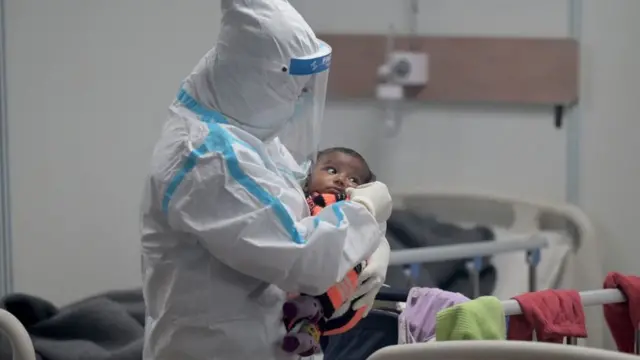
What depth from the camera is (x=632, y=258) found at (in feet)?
9.61

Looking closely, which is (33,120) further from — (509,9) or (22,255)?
(509,9)

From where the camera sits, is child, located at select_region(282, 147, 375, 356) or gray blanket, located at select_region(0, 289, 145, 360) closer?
child, located at select_region(282, 147, 375, 356)

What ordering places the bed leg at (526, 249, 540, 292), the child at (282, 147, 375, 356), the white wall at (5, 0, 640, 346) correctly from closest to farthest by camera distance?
Result: 1. the child at (282, 147, 375, 356)
2. the bed leg at (526, 249, 540, 292)
3. the white wall at (5, 0, 640, 346)

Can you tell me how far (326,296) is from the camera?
164cm

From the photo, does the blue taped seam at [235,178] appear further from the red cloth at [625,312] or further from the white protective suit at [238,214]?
the red cloth at [625,312]

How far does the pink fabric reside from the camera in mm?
1877

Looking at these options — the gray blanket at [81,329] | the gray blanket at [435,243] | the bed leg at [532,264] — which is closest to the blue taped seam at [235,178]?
the gray blanket at [81,329]

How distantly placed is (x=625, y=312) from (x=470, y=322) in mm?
496

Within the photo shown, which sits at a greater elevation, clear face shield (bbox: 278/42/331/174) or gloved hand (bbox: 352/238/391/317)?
clear face shield (bbox: 278/42/331/174)

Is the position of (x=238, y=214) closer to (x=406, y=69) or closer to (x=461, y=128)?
(x=406, y=69)

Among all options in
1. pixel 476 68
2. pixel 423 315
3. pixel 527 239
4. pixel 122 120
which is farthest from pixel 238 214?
pixel 476 68

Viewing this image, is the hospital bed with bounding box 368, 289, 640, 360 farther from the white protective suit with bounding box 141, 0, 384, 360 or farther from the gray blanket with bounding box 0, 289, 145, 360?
the gray blanket with bounding box 0, 289, 145, 360

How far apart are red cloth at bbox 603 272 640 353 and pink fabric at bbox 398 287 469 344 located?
0.33 metres

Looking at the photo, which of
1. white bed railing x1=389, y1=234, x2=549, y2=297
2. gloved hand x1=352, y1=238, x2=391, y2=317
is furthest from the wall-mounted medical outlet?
gloved hand x1=352, y1=238, x2=391, y2=317
